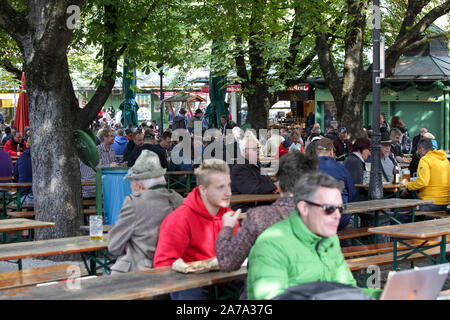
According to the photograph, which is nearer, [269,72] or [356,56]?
[356,56]

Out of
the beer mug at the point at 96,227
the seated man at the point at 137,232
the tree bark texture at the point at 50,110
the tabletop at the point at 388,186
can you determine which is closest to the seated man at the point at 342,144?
the tabletop at the point at 388,186

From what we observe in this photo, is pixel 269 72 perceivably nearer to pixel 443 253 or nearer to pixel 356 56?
pixel 356 56

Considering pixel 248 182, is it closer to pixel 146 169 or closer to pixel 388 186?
pixel 388 186

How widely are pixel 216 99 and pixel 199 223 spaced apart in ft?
47.6

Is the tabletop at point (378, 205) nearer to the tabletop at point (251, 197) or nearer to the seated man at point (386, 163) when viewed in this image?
the tabletop at point (251, 197)

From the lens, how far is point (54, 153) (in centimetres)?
914

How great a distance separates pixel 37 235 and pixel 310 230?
6426mm

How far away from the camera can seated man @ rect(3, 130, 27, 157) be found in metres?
17.6

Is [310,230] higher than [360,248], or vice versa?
[310,230]

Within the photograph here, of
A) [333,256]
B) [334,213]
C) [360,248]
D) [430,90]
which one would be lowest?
[360,248]

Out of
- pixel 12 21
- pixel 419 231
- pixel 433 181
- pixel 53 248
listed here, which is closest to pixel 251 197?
pixel 419 231

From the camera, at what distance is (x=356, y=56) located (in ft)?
55.7

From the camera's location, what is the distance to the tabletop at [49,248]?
5.86 metres

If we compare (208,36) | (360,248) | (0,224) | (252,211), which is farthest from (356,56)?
(252,211)
